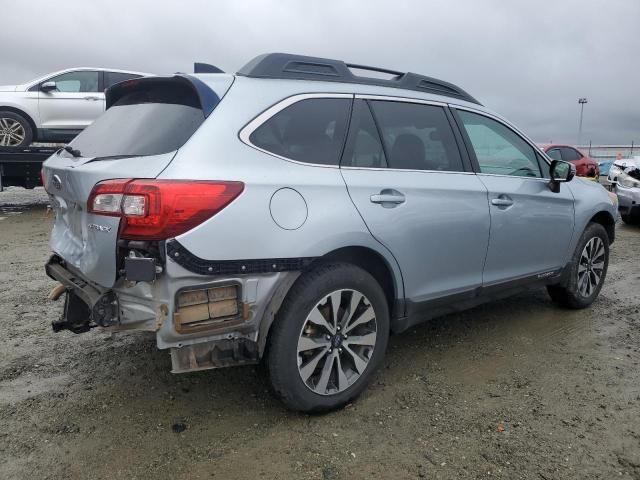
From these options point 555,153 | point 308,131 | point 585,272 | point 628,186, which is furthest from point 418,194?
point 555,153

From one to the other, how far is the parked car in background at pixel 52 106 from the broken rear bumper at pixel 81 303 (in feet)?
25.3

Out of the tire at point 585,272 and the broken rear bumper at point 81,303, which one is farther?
the tire at point 585,272

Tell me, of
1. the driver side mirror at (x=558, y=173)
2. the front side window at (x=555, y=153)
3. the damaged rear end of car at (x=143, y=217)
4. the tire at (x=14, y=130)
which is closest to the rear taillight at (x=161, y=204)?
the damaged rear end of car at (x=143, y=217)

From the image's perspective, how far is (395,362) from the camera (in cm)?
352

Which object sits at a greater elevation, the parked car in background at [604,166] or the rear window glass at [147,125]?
the rear window glass at [147,125]

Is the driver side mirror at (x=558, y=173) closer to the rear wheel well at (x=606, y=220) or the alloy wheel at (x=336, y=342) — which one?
the rear wheel well at (x=606, y=220)

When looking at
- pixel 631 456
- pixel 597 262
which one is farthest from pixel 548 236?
pixel 631 456

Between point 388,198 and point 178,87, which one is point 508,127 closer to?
point 388,198

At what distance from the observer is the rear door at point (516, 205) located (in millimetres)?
3613

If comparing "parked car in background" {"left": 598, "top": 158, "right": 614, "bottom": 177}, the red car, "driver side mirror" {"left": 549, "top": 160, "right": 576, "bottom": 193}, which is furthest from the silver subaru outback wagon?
"parked car in background" {"left": 598, "top": 158, "right": 614, "bottom": 177}

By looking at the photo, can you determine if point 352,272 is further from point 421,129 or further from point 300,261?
point 421,129

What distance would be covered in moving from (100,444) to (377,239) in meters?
1.72

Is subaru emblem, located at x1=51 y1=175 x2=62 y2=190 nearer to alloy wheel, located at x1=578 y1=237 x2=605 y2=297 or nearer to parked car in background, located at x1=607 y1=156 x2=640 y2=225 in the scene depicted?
alloy wheel, located at x1=578 y1=237 x2=605 y2=297

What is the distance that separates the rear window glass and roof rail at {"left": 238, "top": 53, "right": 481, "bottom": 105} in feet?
1.30
